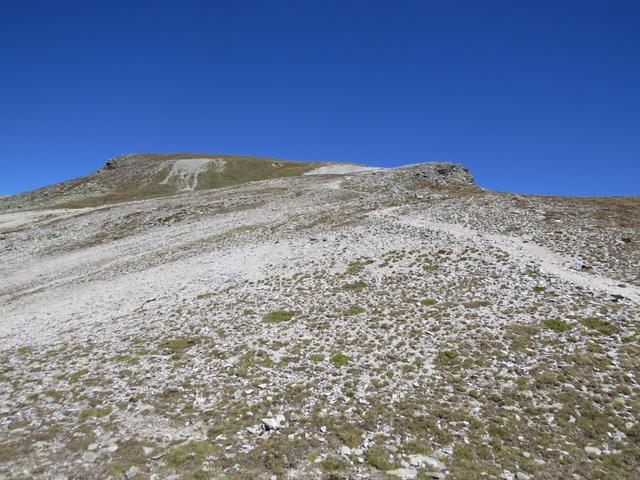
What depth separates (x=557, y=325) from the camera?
19.3 metres

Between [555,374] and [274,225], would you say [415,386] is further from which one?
[274,225]

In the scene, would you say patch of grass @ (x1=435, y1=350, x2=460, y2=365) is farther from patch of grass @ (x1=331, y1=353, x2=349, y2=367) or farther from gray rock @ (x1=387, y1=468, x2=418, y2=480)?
gray rock @ (x1=387, y1=468, x2=418, y2=480)

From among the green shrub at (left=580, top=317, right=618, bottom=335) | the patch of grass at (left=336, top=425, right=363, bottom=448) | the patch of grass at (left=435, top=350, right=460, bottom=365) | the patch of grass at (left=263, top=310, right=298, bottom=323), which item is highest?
the patch of grass at (left=263, top=310, right=298, bottom=323)

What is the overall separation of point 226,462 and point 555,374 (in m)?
13.4

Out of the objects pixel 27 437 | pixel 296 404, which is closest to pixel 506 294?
pixel 296 404

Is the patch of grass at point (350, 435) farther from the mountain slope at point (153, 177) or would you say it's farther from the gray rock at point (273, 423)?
the mountain slope at point (153, 177)

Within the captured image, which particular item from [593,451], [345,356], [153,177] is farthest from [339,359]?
[153,177]

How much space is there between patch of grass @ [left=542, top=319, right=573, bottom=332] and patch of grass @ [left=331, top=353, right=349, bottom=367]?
35.1ft

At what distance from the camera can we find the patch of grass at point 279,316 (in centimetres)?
2266

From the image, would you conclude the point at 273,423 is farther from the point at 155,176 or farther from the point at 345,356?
the point at 155,176

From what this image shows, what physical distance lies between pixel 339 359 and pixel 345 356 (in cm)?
40

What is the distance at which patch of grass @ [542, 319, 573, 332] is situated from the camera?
19.0 meters

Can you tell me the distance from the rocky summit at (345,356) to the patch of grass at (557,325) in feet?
0.35

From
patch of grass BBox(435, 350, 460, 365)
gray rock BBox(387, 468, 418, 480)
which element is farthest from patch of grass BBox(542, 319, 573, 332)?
gray rock BBox(387, 468, 418, 480)
